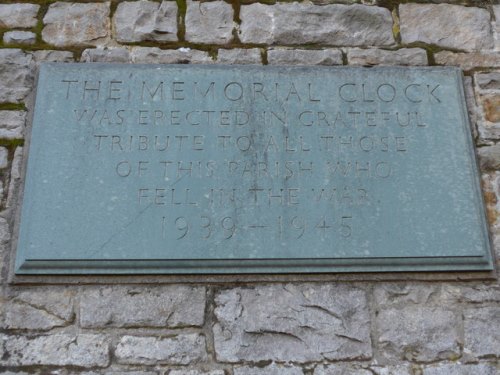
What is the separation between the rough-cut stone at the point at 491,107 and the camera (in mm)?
2883

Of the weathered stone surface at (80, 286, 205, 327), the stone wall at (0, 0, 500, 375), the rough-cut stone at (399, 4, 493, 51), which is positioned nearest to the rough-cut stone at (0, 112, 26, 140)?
the stone wall at (0, 0, 500, 375)

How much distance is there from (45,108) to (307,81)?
4.16 feet

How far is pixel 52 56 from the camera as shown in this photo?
2910 millimetres

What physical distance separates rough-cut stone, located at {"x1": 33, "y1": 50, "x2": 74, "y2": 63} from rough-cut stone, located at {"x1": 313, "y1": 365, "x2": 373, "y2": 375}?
189cm

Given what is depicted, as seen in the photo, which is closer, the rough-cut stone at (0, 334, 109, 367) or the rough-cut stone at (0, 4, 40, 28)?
the rough-cut stone at (0, 334, 109, 367)

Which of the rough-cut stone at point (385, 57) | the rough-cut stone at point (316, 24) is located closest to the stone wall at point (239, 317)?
the rough-cut stone at point (385, 57)

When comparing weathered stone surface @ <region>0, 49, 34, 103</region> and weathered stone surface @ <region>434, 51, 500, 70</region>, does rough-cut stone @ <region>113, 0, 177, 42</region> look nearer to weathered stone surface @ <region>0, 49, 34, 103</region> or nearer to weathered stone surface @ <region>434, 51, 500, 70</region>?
weathered stone surface @ <region>0, 49, 34, 103</region>

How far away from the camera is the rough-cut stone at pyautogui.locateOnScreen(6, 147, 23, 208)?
2.63 meters

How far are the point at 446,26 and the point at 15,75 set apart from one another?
2235 mm

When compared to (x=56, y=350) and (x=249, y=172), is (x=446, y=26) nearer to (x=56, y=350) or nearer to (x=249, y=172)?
(x=249, y=172)

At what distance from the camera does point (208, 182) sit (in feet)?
8.65

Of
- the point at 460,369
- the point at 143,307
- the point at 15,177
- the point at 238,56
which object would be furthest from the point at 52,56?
the point at 460,369

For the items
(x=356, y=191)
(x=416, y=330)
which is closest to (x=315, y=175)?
(x=356, y=191)

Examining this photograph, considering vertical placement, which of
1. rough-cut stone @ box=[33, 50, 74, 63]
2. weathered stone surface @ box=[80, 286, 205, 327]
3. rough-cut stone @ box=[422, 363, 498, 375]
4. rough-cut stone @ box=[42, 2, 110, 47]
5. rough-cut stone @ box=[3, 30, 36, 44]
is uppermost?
rough-cut stone @ box=[42, 2, 110, 47]
